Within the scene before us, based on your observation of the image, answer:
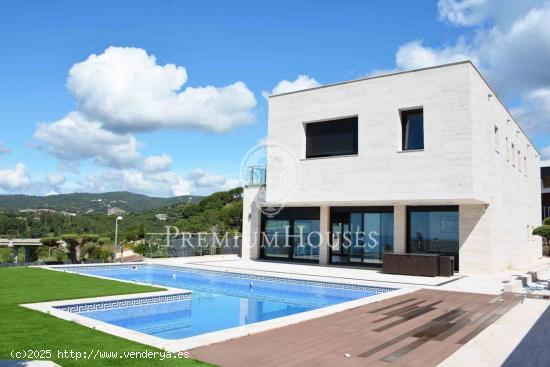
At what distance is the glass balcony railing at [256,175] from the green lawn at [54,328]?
473 inches

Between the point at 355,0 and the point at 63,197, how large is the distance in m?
76.9

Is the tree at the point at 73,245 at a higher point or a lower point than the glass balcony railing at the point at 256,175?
lower

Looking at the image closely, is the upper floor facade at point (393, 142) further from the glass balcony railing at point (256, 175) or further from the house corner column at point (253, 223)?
the house corner column at point (253, 223)

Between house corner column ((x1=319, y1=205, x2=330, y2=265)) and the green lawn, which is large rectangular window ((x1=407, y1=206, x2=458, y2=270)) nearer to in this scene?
house corner column ((x1=319, y1=205, x2=330, y2=265))

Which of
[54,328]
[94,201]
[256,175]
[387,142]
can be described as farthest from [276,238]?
[94,201]

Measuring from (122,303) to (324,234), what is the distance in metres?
11.9

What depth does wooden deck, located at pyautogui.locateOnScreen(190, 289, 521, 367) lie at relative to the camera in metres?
5.63

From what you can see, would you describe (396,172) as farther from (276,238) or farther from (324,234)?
(276,238)

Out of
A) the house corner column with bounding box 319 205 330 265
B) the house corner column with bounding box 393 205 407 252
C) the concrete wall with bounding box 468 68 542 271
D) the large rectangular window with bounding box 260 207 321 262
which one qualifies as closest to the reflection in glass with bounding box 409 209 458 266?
the house corner column with bounding box 393 205 407 252

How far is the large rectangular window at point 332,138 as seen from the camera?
61.8 ft

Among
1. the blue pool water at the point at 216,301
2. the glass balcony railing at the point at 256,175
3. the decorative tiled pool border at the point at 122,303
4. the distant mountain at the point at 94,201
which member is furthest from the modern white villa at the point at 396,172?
the distant mountain at the point at 94,201

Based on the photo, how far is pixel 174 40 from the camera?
53.5 ft

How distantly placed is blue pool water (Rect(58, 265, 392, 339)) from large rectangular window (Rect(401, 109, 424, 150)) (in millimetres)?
6426

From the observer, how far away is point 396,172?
55.6ft
